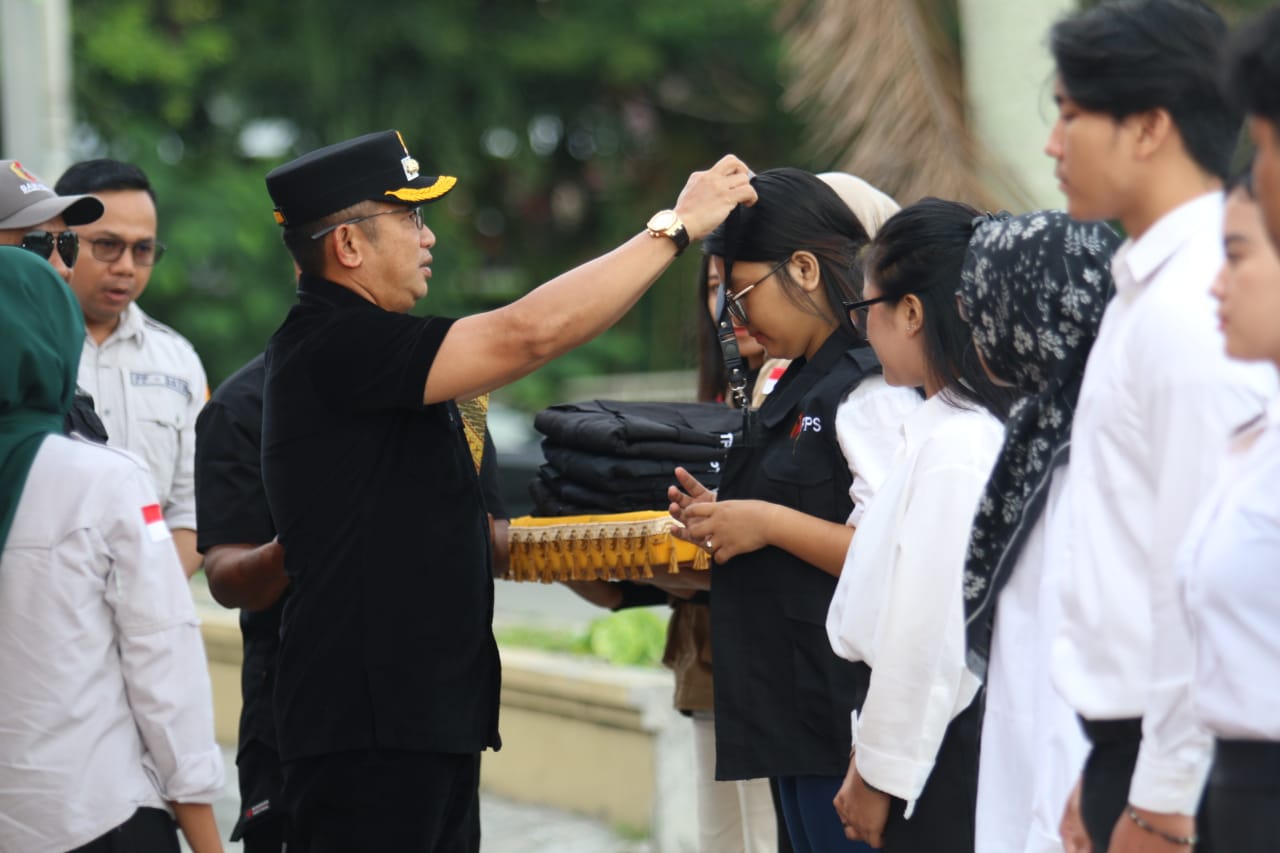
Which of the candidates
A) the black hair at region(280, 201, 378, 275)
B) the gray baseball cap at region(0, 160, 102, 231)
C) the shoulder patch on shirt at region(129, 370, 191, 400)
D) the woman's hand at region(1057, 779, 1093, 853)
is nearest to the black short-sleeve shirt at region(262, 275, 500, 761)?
the black hair at region(280, 201, 378, 275)

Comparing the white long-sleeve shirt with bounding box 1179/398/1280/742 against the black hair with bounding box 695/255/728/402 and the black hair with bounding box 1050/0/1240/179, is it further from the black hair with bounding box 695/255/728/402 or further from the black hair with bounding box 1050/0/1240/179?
the black hair with bounding box 695/255/728/402

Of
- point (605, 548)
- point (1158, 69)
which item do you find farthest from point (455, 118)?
point (1158, 69)

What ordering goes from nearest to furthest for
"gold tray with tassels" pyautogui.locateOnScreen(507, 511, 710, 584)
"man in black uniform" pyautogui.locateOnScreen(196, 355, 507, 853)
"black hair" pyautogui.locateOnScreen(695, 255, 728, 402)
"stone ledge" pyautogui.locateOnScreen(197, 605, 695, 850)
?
"gold tray with tassels" pyautogui.locateOnScreen(507, 511, 710, 584)
"man in black uniform" pyautogui.locateOnScreen(196, 355, 507, 853)
"black hair" pyautogui.locateOnScreen(695, 255, 728, 402)
"stone ledge" pyautogui.locateOnScreen(197, 605, 695, 850)

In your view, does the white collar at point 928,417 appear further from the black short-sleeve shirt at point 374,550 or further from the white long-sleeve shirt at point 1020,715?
the black short-sleeve shirt at point 374,550

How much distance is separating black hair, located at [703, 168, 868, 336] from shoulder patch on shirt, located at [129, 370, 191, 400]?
227 centimetres

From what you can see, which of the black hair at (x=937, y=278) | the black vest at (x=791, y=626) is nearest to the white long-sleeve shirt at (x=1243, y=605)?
the black hair at (x=937, y=278)

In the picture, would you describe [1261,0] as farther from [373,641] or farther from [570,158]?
[373,641]

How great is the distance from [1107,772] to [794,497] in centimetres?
131

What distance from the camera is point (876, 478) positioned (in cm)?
323

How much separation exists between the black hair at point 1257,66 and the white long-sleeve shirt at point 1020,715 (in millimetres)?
803

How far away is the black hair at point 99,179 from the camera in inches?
195

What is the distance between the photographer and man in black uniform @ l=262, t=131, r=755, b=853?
3.23 m

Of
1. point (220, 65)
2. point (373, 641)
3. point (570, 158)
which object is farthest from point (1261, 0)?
point (373, 641)

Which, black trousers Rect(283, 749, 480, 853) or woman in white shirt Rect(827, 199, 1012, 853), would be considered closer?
woman in white shirt Rect(827, 199, 1012, 853)
